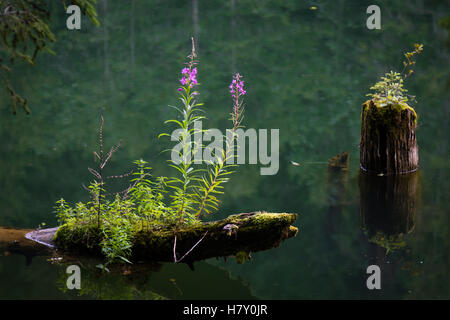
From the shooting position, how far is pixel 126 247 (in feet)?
19.7

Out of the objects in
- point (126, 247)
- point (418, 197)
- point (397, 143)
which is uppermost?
point (397, 143)

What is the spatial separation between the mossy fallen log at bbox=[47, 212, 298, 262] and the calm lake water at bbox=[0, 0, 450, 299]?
21 cm

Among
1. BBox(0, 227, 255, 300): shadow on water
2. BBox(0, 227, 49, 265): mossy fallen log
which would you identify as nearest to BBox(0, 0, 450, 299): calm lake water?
BBox(0, 227, 255, 300): shadow on water

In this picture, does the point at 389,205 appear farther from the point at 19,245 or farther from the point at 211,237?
the point at 19,245

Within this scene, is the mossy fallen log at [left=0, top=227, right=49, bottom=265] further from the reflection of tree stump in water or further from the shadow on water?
the reflection of tree stump in water

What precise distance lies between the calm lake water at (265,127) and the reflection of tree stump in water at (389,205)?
0.04 metres

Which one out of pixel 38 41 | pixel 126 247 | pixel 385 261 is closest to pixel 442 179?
pixel 385 261

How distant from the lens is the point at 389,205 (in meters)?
8.81

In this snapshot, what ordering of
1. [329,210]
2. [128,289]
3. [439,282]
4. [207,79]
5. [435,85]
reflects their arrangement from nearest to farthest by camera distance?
[128,289], [439,282], [329,210], [435,85], [207,79]

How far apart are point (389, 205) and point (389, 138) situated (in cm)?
154

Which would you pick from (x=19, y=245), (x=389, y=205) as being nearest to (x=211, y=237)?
(x=19, y=245)

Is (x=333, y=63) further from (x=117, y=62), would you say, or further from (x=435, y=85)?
(x=117, y=62)

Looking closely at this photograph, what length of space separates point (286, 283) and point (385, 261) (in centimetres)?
130

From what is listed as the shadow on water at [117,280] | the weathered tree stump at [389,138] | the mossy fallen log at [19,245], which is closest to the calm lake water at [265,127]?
the shadow on water at [117,280]
